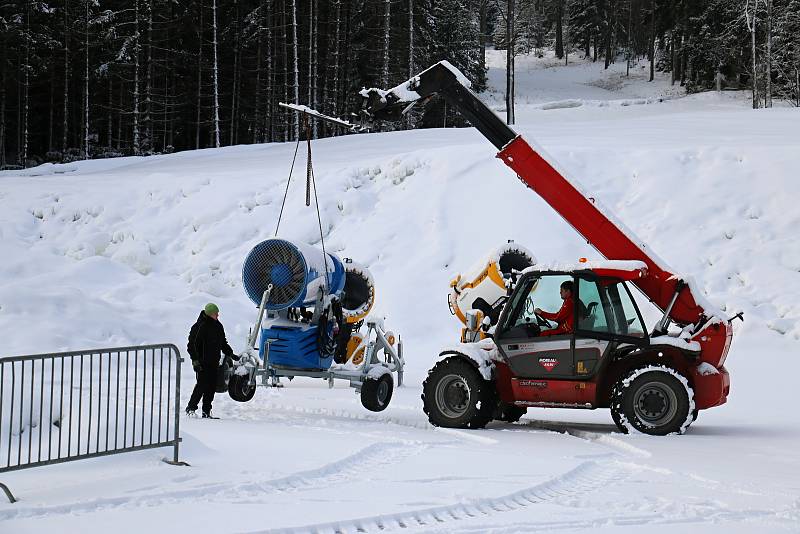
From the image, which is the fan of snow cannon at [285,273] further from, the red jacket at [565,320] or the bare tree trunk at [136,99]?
the bare tree trunk at [136,99]

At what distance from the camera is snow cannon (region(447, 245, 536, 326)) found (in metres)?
16.1

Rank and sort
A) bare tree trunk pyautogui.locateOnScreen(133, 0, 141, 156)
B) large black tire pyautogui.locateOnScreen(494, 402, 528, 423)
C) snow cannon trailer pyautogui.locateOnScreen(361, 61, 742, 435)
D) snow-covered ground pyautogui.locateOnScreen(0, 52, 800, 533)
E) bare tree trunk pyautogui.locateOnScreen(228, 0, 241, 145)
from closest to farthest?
snow-covered ground pyautogui.locateOnScreen(0, 52, 800, 533) → snow cannon trailer pyautogui.locateOnScreen(361, 61, 742, 435) → large black tire pyautogui.locateOnScreen(494, 402, 528, 423) → bare tree trunk pyautogui.locateOnScreen(133, 0, 141, 156) → bare tree trunk pyautogui.locateOnScreen(228, 0, 241, 145)

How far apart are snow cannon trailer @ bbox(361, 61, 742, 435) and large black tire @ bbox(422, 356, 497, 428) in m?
0.01

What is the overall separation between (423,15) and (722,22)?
17.5 m

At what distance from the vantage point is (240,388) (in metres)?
13.6

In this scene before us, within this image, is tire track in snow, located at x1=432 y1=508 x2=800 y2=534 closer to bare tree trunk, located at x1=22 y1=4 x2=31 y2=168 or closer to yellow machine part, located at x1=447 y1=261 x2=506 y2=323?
yellow machine part, located at x1=447 y1=261 x2=506 y2=323

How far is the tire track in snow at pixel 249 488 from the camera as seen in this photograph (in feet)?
23.2

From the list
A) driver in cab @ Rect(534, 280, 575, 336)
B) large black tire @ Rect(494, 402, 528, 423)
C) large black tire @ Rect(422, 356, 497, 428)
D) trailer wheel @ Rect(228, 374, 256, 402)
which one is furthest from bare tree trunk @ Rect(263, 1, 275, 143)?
driver in cab @ Rect(534, 280, 575, 336)

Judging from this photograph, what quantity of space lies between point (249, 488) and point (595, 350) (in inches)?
203

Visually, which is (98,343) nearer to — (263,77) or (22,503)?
(22,503)

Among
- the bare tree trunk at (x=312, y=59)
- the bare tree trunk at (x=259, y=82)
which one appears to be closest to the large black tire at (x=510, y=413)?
the bare tree trunk at (x=312, y=59)

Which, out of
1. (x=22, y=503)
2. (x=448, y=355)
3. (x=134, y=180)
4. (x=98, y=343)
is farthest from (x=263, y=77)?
(x=22, y=503)

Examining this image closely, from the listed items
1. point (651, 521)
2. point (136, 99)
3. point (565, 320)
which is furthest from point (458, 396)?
point (136, 99)

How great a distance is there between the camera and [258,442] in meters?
9.98
